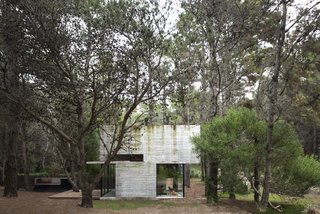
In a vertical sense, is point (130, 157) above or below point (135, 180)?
above

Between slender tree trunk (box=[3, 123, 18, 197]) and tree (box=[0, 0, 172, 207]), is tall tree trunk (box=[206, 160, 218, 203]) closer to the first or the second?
tree (box=[0, 0, 172, 207])

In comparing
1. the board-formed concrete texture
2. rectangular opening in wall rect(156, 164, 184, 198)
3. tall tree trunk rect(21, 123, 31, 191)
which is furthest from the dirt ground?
tall tree trunk rect(21, 123, 31, 191)

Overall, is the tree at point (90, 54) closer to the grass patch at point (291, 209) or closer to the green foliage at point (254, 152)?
the green foliage at point (254, 152)

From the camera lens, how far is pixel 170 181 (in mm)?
22234

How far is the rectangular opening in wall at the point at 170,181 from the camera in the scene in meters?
21.1

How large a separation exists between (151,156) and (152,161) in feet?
0.90

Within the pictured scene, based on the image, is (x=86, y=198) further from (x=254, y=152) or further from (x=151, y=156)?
(x=254, y=152)

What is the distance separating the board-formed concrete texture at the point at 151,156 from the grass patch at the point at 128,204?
3.95 feet

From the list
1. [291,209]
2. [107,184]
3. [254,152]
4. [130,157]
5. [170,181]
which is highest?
[254,152]

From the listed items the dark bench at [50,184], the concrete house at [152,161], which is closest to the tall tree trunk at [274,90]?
the concrete house at [152,161]

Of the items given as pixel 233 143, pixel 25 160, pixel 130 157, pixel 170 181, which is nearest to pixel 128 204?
pixel 170 181

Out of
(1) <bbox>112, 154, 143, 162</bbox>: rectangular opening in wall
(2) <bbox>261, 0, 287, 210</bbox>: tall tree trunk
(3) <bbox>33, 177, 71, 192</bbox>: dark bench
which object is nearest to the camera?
(2) <bbox>261, 0, 287, 210</bbox>: tall tree trunk

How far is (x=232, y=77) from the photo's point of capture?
72.9ft

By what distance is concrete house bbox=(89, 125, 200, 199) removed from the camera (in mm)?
20281
